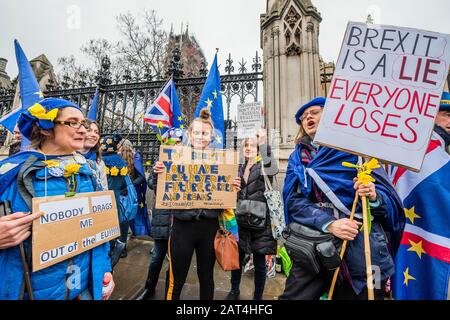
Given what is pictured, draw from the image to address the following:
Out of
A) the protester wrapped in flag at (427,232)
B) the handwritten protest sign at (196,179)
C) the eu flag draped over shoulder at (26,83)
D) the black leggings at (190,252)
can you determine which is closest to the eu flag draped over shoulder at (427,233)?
the protester wrapped in flag at (427,232)

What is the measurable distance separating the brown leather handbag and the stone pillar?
3445 millimetres

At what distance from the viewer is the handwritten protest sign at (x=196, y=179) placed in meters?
2.17

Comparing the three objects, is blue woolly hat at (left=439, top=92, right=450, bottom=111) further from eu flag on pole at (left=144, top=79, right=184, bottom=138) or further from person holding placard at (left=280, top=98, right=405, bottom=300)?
eu flag on pole at (left=144, top=79, right=184, bottom=138)

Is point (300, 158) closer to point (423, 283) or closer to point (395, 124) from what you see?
point (395, 124)

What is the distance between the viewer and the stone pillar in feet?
17.0

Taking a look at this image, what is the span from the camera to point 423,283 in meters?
1.85

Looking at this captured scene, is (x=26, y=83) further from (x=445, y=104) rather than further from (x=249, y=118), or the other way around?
(x=445, y=104)

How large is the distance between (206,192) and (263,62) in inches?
191

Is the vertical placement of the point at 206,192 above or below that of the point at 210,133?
below

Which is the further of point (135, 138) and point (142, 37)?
point (142, 37)

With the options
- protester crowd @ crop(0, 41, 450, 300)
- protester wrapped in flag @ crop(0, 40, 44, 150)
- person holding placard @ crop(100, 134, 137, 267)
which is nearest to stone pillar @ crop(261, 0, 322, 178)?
protester crowd @ crop(0, 41, 450, 300)

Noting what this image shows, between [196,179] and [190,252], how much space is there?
77 cm

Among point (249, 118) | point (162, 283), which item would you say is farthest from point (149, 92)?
point (162, 283)
